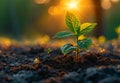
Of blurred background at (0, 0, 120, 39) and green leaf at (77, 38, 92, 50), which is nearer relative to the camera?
green leaf at (77, 38, 92, 50)

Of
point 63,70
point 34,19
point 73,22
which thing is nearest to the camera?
point 63,70

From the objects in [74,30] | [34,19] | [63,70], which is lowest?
[63,70]

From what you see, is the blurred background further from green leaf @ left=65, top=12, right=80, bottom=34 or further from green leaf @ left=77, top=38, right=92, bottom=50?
green leaf @ left=77, top=38, right=92, bottom=50

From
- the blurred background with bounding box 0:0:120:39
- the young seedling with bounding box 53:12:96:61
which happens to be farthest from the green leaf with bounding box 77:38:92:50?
the blurred background with bounding box 0:0:120:39

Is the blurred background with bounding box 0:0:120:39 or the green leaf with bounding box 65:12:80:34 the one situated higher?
the blurred background with bounding box 0:0:120:39

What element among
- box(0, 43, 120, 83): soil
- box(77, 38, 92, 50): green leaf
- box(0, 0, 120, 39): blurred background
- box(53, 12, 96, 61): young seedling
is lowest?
box(0, 43, 120, 83): soil

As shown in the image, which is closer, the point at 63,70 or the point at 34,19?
the point at 63,70

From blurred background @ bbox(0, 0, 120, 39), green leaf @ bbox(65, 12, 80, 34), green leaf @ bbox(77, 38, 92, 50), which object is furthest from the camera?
blurred background @ bbox(0, 0, 120, 39)

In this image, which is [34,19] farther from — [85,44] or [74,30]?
[85,44]

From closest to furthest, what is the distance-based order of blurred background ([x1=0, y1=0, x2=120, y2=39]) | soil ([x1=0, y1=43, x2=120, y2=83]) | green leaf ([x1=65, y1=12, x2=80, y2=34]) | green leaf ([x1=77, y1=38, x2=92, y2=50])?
1. soil ([x1=0, y1=43, x2=120, y2=83])
2. green leaf ([x1=77, y1=38, x2=92, y2=50])
3. green leaf ([x1=65, y1=12, x2=80, y2=34])
4. blurred background ([x1=0, y1=0, x2=120, y2=39])

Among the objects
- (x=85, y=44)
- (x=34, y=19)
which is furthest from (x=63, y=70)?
(x=34, y=19)
